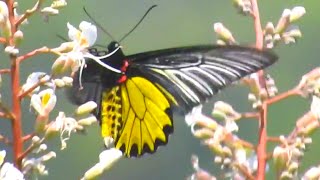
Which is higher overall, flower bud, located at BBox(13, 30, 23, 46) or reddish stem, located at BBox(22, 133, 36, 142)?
flower bud, located at BBox(13, 30, 23, 46)

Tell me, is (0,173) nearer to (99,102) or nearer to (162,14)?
(99,102)

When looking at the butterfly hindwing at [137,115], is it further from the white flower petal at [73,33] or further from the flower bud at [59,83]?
the flower bud at [59,83]

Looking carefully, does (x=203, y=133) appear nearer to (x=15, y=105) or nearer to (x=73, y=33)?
→ (x=73, y=33)

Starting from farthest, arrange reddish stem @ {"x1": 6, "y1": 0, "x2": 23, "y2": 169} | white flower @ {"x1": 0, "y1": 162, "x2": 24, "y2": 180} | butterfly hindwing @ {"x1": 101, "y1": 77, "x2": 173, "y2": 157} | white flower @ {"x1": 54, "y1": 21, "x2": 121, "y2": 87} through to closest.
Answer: butterfly hindwing @ {"x1": 101, "y1": 77, "x2": 173, "y2": 157} → white flower @ {"x1": 54, "y1": 21, "x2": 121, "y2": 87} → reddish stem @ {"x1": 6, "y1": 0, "x2": 23, "y2": 169} → white flower @ {"x1": 0, "y1": 162, "x2": 24, "y2": 180}

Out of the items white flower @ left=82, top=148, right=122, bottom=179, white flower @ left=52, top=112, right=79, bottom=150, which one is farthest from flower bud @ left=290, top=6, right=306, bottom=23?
white flower @ left=52, top=112, right=79, bottom=150

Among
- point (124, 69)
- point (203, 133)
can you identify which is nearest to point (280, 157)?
point (203, 133)

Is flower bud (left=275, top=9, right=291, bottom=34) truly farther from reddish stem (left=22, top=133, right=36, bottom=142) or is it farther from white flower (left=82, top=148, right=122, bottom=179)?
reddish stem (left=22, top=133, right=36, bottom=142)

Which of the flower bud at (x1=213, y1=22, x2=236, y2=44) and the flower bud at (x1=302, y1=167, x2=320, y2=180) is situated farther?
the flower bud at (x1=213, y1=22, x2=236, y2=44)
